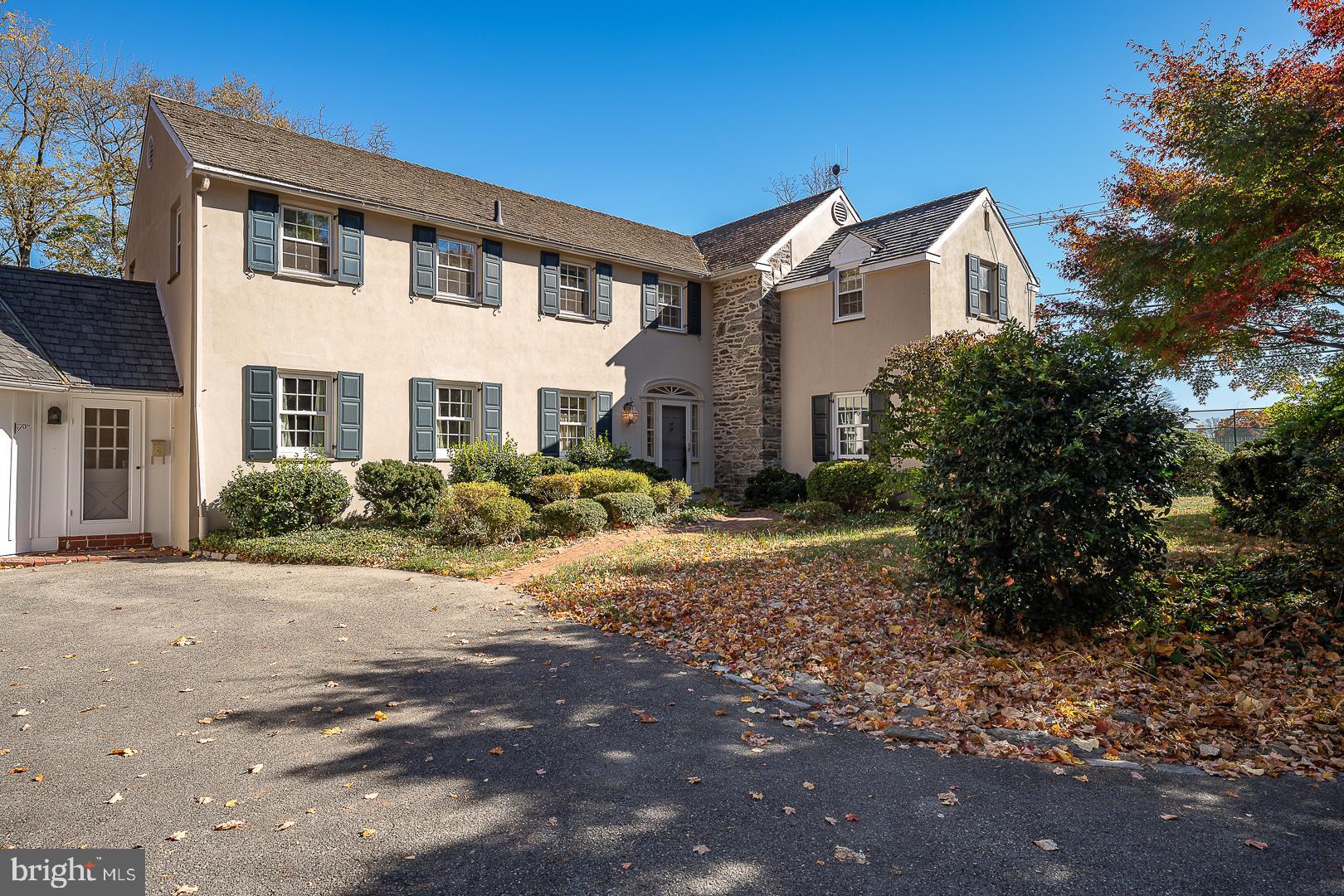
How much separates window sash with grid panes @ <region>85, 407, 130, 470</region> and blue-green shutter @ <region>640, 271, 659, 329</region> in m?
10.2

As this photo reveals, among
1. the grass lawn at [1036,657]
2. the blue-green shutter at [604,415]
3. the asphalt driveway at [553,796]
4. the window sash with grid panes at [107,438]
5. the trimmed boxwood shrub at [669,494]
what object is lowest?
the asphalt driveway at [553,796]

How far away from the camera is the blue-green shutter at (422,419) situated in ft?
44.2

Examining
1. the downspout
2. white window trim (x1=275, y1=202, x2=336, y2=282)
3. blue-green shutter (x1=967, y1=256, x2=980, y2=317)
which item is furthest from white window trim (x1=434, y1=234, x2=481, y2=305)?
blue-green shutter (x1=967, y1=256, x2=980, y2=317)

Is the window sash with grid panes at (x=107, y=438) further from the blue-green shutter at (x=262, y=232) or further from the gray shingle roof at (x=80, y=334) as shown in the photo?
the blue-green shutter at (x=262, y=232)

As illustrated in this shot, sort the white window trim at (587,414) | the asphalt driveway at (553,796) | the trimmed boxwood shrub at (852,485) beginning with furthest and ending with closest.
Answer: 1. the white window trim at (587,414)
2. the trimmed boxwood shrub at (852,485)
3. the asphalt driveway at (553,796)

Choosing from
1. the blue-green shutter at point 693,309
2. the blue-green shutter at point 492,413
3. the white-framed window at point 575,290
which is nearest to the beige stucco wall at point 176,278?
the blue-green shutter at point 492,413

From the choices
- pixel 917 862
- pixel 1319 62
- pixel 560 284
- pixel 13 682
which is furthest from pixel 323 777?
pixel 560 284

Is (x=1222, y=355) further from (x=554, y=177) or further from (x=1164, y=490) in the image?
(x=554, y=177)

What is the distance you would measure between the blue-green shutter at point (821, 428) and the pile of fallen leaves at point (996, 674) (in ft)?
29.2

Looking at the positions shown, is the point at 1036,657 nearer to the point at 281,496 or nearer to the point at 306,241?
the point at 281,496

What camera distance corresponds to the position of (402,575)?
945 cm

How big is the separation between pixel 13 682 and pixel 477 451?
8915 millimetres

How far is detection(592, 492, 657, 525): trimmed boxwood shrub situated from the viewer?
12664 millimetres

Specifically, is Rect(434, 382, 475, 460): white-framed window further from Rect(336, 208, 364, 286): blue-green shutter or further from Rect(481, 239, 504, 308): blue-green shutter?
Rect(336, 208, 364, 286): blue-green shutter
